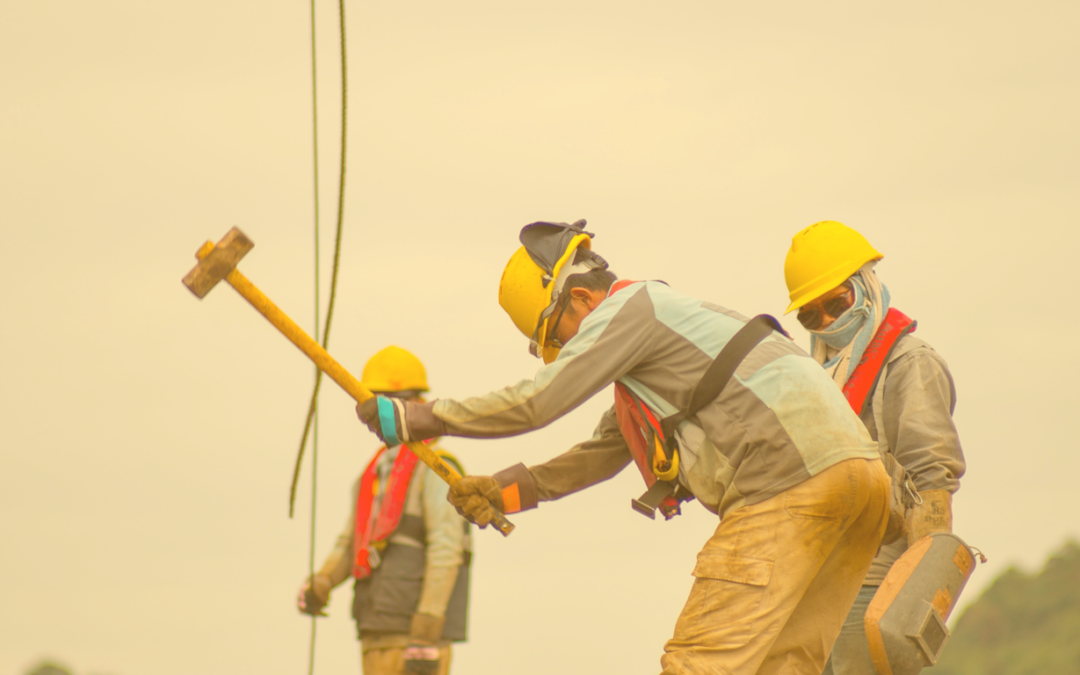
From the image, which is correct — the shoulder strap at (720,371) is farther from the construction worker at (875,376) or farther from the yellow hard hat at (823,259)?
the yellow hard hat at (823,259)

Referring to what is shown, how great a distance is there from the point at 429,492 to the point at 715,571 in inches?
145

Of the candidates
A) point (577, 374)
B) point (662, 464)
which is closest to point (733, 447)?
point (662, 464)

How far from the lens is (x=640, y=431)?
429 cm

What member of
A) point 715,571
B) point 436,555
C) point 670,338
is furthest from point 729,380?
point 436,555

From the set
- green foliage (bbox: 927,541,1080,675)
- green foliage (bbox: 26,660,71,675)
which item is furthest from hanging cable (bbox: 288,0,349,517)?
green foliage (bbox: 927,541,1080,675)

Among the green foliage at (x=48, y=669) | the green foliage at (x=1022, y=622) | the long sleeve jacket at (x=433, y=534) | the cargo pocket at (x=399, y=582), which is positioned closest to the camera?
the long sleeve jacket at (x=433, y=534)

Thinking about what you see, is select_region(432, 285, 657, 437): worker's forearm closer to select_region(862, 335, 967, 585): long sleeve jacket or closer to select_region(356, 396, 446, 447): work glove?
select_region(356, 396, 446, 447): work glove

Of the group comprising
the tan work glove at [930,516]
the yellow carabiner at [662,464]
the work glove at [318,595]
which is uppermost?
the yellow carabiner at [662,464]

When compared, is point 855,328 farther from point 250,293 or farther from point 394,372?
point 394,372

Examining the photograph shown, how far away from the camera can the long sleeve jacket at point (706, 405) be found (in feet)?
12.9

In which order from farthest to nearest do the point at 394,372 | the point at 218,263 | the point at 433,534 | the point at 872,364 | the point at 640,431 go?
1. the point at 394,372
2. the point at 433,534
3. the point at 872,364
4. the point at 218,263
5. the point at 640,431

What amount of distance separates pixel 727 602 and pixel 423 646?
11.7ft

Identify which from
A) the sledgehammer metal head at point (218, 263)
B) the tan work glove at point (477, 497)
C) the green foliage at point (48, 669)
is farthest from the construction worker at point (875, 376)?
the green foliage at point (48, 669)

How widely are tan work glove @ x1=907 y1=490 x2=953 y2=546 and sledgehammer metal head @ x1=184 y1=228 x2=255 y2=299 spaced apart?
235 centimetres
